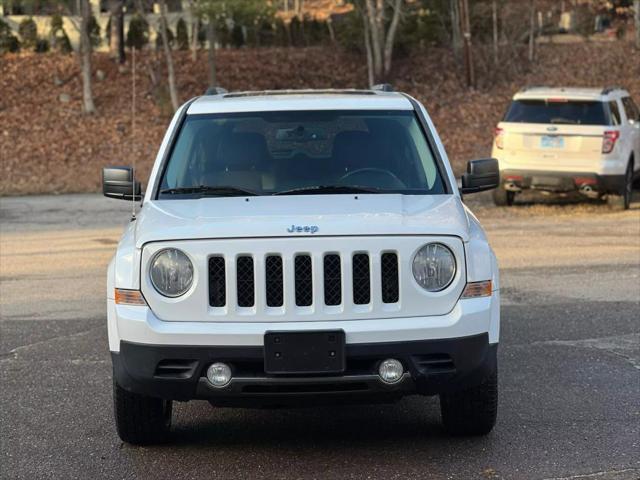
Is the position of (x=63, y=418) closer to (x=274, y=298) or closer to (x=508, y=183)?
(x=274, y=298)

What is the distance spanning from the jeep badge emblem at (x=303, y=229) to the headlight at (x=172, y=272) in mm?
499

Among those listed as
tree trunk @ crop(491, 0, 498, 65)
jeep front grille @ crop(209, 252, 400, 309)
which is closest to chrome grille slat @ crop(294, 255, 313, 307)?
jeep front grille @ crop(209, 252, 400, 309)

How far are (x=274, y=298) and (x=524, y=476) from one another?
1415 millimetres

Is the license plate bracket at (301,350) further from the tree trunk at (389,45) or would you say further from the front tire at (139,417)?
the tree trunk at (389,45)

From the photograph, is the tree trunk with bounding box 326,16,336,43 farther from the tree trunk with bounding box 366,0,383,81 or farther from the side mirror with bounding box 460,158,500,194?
the side mirror with bounding box 460,158,500,194

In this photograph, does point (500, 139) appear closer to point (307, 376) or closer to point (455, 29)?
point (307, 376)

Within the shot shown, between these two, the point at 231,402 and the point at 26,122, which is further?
the point at 26,122

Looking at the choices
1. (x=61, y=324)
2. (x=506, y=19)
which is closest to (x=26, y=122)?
(x=506, y=19)

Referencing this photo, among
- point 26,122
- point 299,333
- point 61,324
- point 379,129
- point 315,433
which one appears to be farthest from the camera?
point 26,122

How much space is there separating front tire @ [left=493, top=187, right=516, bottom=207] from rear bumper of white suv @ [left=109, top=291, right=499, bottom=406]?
11.7 meters

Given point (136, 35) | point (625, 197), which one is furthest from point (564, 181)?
point (136, 35)

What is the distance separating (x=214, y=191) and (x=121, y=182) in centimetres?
72

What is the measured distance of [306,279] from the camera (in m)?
5.15

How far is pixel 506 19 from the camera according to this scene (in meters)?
37.6
